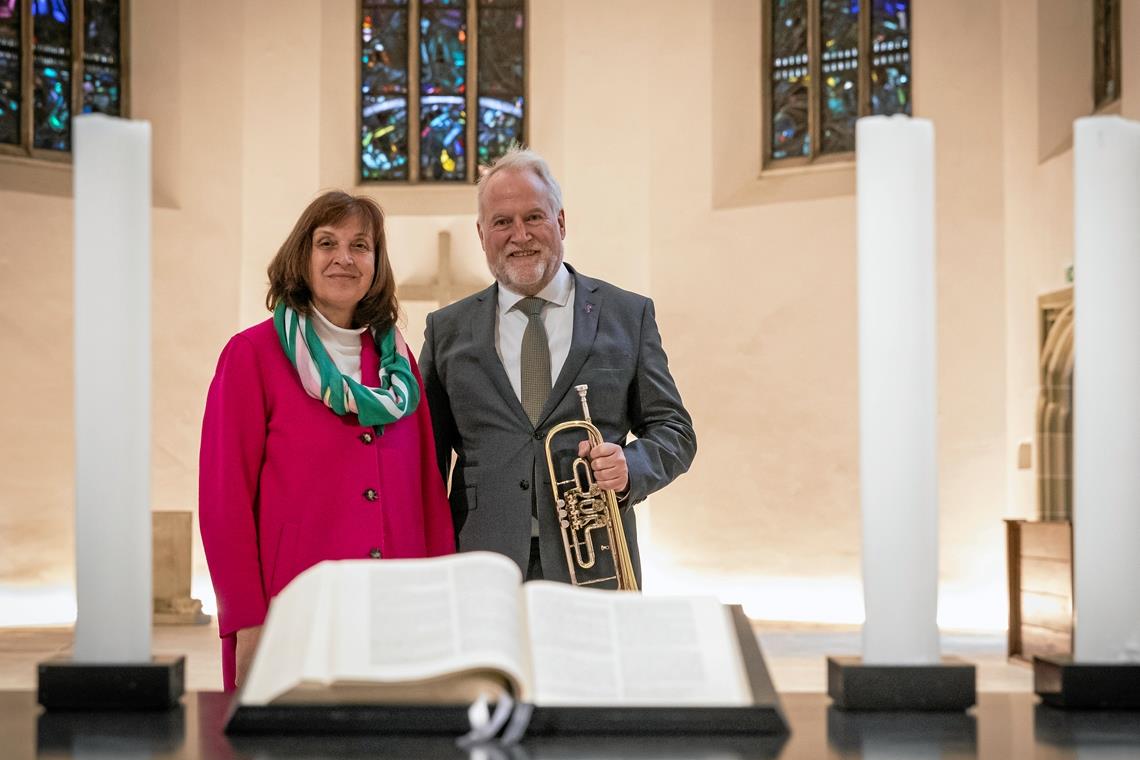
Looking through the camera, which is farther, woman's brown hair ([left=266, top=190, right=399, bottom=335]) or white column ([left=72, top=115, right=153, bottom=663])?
woman's brown hair ([left=266, top=190, right=399, bottom=335])

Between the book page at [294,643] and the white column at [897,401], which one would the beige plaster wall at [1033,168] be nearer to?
the white column at [897,401]

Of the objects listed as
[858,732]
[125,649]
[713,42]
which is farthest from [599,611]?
[713,42]

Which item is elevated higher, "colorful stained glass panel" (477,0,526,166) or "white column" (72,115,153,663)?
"colorful stained glass panel" (477,0,526,166)

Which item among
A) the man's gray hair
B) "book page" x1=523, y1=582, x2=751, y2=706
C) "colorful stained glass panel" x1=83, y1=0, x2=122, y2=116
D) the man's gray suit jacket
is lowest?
"book page" x1=523, y1=582, x2=751, y2=706

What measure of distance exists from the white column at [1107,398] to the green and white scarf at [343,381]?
1.46 metres

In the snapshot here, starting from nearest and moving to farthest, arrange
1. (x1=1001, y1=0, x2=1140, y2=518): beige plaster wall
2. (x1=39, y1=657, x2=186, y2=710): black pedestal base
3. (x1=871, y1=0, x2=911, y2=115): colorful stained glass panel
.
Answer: (x1=39, y1=657, x2=186, y2=710): black pedestal base < (x1=1001, y1=0, x2=1140, y2=518): beige plaster wall < (x1=871, y1=0, x2=911, y2=115): colorful stained glass panel

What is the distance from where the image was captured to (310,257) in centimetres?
285

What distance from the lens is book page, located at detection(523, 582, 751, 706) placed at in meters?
1.47

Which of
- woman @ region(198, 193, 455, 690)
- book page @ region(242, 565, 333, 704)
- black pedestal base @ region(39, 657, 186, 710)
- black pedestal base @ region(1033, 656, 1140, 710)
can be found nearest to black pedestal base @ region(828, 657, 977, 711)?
black pedestal base @ region(1033, 656, 1140, 710)

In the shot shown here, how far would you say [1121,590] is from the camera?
1.67 meters

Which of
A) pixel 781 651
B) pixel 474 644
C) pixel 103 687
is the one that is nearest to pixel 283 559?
pixel 103 687

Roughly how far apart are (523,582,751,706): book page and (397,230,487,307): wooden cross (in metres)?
9.26

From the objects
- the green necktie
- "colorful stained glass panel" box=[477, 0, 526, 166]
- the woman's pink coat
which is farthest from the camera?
"colorful stained glass panel" box=[477, 0, 526, 166]

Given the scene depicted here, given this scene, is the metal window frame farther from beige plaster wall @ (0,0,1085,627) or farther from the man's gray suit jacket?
the man's gray suit jacket
